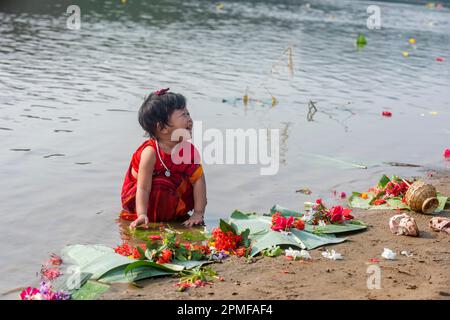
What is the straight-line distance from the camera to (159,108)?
5977 millimetres

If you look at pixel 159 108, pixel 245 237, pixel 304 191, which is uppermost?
pixel 159 108

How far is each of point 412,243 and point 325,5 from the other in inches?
1360

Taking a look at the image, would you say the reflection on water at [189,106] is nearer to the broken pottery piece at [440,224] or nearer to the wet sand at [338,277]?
the wet sand at [338,277]

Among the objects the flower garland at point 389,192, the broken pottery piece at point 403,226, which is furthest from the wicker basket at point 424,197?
the broken pottery piece at point 403,226

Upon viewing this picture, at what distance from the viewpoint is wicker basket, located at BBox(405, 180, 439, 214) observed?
19.7 feet

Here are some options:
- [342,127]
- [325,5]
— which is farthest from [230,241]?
[325,5]

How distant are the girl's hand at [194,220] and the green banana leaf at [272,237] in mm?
451

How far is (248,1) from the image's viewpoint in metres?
35.2

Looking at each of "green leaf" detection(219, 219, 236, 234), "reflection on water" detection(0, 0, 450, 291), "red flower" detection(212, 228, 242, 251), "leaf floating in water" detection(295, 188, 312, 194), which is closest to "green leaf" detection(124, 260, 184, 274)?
"red flower" detection(212, 228, 242, 251)

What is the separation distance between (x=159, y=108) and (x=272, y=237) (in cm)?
161

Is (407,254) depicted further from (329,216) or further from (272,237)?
(272,237)

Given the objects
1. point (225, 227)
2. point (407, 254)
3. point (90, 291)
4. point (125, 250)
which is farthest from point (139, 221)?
point (407, 254)

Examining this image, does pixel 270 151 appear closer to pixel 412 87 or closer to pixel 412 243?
pixel 412 243

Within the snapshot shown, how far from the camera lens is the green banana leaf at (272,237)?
517cm
